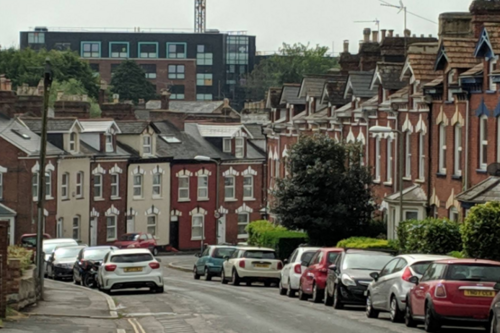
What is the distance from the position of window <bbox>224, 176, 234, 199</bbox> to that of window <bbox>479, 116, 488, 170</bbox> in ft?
155

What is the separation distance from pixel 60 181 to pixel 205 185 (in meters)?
15.3

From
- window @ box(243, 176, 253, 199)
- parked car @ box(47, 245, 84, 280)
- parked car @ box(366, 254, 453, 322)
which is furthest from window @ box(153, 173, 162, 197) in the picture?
parked car @ box(366, 254, 453, 322)

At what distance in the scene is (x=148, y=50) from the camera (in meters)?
185

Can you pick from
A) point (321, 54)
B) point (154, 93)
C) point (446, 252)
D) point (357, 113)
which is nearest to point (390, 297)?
point (446, 252)

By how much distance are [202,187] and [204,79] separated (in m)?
106

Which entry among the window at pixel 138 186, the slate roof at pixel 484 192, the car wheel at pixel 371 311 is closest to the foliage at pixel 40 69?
the window at pixel 138 186

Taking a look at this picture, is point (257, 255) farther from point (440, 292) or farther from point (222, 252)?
point (440, 292)

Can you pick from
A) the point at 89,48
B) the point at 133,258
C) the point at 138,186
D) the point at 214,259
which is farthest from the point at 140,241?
the point at 89,48

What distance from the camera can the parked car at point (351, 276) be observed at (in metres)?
32.4

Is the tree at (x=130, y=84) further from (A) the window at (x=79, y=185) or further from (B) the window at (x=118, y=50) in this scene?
(A) the window at (x=79, y=185)

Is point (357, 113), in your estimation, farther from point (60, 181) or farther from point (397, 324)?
point (397, 324)

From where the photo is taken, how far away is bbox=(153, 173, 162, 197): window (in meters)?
85.9

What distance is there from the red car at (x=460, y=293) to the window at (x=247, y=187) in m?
66.3

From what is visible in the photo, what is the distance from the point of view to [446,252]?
41.2m
